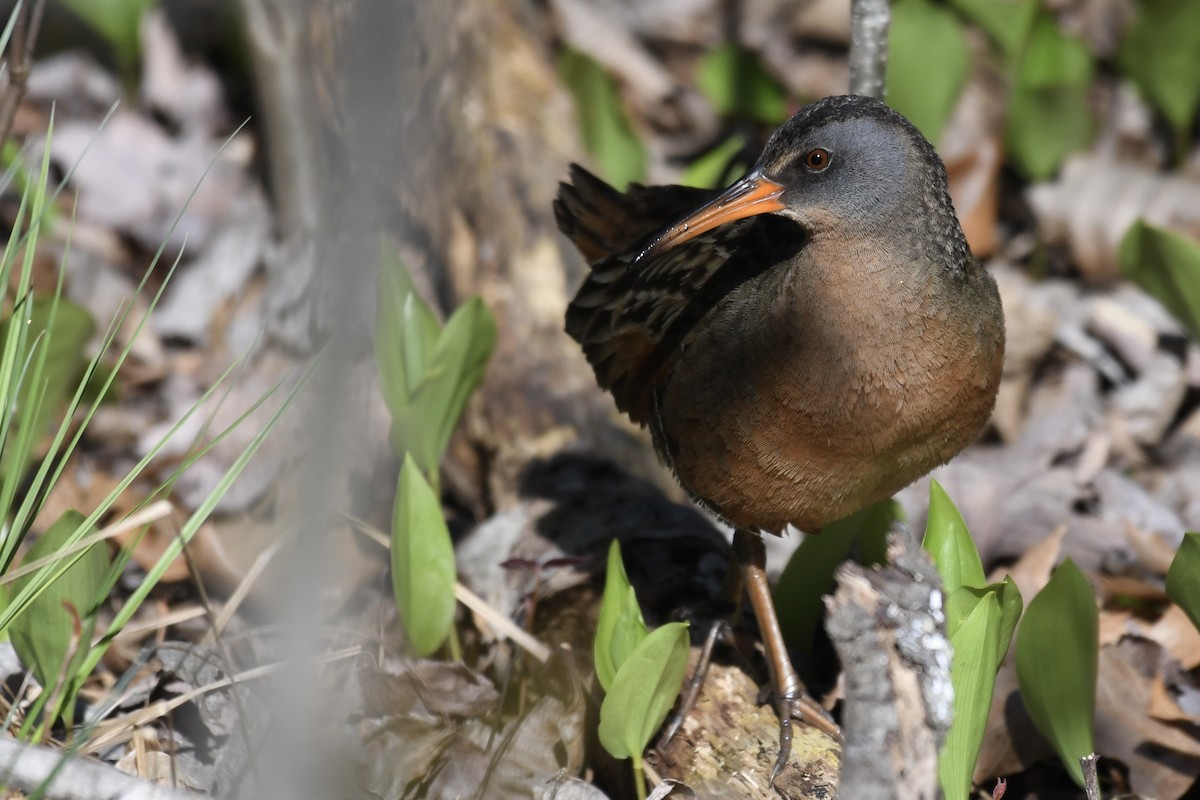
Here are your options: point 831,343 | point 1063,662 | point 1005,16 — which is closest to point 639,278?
point 831,343

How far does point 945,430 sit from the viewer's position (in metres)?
3.11

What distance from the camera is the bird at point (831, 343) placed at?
9.89 feet

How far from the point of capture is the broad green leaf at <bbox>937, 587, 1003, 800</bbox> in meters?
2.75

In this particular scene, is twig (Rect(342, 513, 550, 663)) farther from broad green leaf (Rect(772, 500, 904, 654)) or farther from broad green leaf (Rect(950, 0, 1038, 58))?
broad green leaf (Rect(950, 0, 1038, 58))

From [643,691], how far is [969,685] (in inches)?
28.2

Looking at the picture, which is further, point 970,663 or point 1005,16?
point 1005,16

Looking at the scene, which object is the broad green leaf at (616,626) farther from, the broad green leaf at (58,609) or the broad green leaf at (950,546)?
the broad green leaf at (58,609)

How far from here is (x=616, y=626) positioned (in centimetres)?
302

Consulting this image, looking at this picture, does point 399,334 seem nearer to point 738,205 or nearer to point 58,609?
point 738,205

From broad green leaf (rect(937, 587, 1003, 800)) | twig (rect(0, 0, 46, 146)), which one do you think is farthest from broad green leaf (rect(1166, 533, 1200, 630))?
twig (rect(0, 0, 46, 146))

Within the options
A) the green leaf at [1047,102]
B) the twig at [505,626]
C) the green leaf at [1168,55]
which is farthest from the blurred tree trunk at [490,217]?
the green leaf at [1168,55]

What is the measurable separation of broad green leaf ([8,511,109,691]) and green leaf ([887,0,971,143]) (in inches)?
139

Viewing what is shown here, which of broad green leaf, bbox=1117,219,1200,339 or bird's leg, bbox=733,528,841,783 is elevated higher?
broad green leaf, bbox=1117,219,1200,339

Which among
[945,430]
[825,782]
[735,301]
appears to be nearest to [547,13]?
[735,301]
